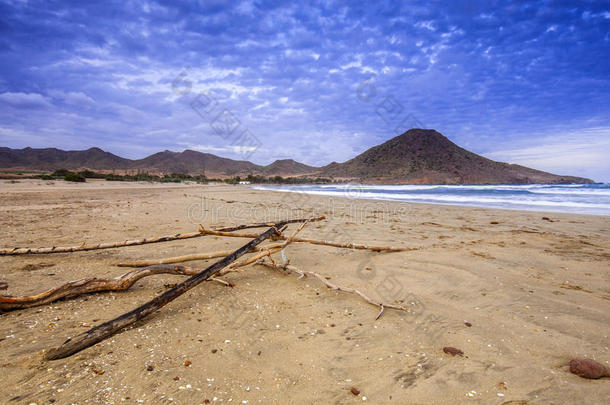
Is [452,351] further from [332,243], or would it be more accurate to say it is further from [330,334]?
[332,243]

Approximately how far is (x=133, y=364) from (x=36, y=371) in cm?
53

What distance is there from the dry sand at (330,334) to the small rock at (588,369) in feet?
0.15

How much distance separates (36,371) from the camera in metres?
1.65

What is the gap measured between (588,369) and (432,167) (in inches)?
1692

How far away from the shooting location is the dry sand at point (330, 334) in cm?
163

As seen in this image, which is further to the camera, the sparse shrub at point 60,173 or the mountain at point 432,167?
the mountain at point 432,167

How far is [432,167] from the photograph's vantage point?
40.5m

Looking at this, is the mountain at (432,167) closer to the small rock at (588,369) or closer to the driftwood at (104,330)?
the small rock at (588,369)

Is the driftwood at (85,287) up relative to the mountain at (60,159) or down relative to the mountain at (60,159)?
down

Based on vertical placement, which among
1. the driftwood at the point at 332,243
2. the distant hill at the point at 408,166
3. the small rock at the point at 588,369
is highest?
the distant hill at the point at 408,166

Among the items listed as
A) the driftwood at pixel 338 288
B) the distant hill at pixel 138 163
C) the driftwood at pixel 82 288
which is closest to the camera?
the driftwood at pixel 82 288

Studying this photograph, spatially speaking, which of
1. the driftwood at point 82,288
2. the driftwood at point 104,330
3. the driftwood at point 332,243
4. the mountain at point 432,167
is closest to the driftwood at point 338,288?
the driftwood at point 332,243

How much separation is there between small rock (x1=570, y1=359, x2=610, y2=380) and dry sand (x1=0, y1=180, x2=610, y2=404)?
45 mm

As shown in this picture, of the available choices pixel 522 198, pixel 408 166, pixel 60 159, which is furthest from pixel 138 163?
pixel 522 198
